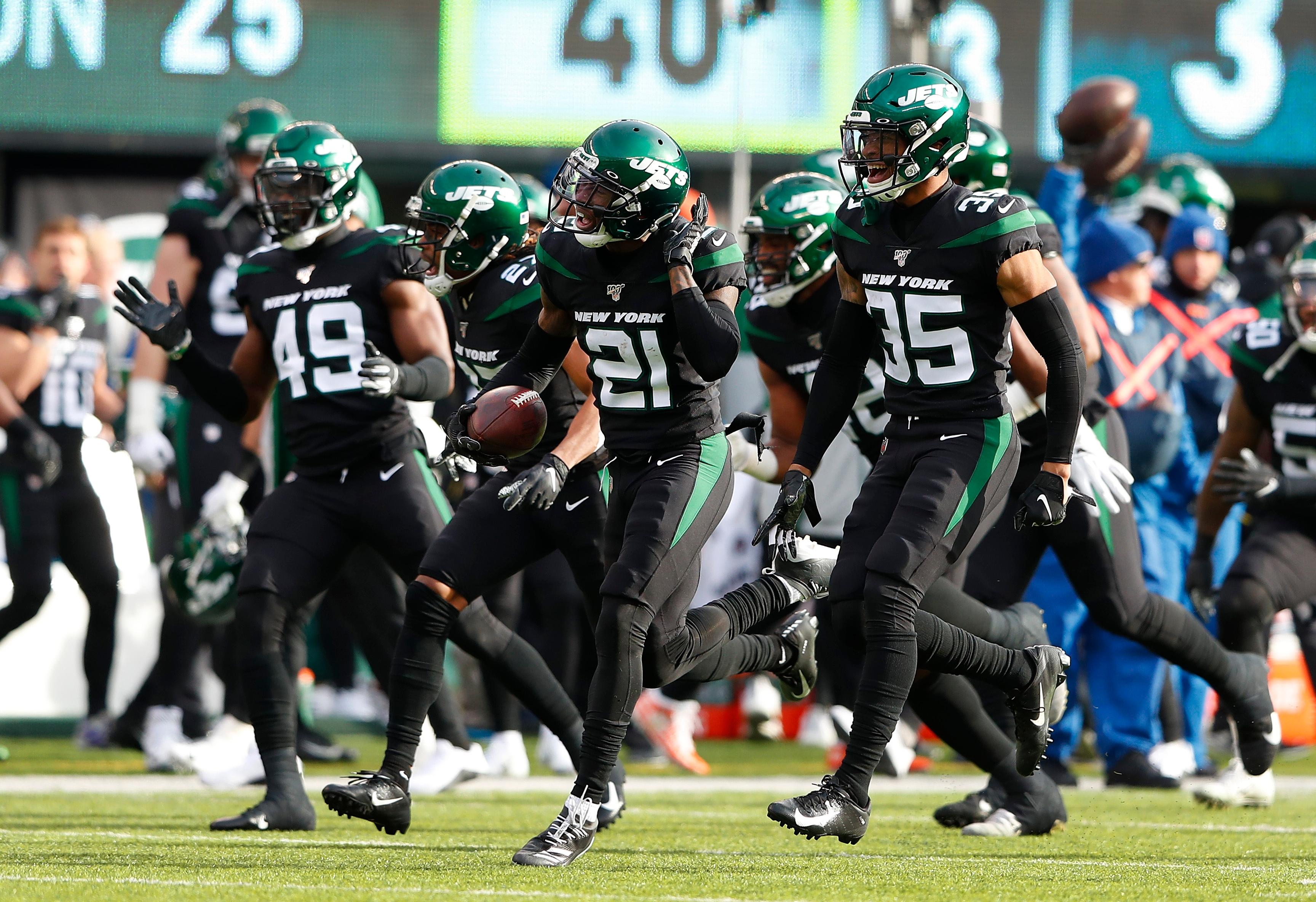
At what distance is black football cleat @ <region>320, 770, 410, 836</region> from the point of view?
15.1 feet

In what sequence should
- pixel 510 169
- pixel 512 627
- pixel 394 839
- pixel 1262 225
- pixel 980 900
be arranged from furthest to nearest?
pixel 1262 225
pixel 510 169
pixel 512 627
pixel 394 839
pixel 980 900

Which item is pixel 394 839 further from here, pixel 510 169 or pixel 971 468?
pixel 510 169

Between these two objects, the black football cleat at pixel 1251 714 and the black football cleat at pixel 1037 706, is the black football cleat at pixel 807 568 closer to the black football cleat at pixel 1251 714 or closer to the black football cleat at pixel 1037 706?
the black football cleat at pixel 1037 706

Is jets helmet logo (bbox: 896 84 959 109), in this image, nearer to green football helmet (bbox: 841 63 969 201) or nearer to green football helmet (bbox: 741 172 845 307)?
green football helmet (bbox: 841 63 969 201)

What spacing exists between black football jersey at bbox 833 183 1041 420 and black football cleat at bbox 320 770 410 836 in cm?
160

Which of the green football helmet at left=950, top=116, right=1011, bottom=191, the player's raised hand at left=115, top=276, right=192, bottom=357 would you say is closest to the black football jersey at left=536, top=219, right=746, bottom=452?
the player's raised hand at left=115, top=276, right=192, bottom=357

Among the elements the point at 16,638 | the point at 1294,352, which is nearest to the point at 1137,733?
the point at 1294,352

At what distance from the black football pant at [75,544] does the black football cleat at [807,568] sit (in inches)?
158

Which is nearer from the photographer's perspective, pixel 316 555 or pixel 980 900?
pixel 980 900

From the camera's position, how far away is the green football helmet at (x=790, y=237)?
5668 millimetres

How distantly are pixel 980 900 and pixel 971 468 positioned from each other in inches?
45.1

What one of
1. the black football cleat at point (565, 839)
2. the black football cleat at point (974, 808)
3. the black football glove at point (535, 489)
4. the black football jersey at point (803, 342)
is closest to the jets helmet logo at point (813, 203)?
the black football jersey at point (803, 342)

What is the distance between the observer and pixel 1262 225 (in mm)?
14742

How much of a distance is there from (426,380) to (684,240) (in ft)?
3.12
